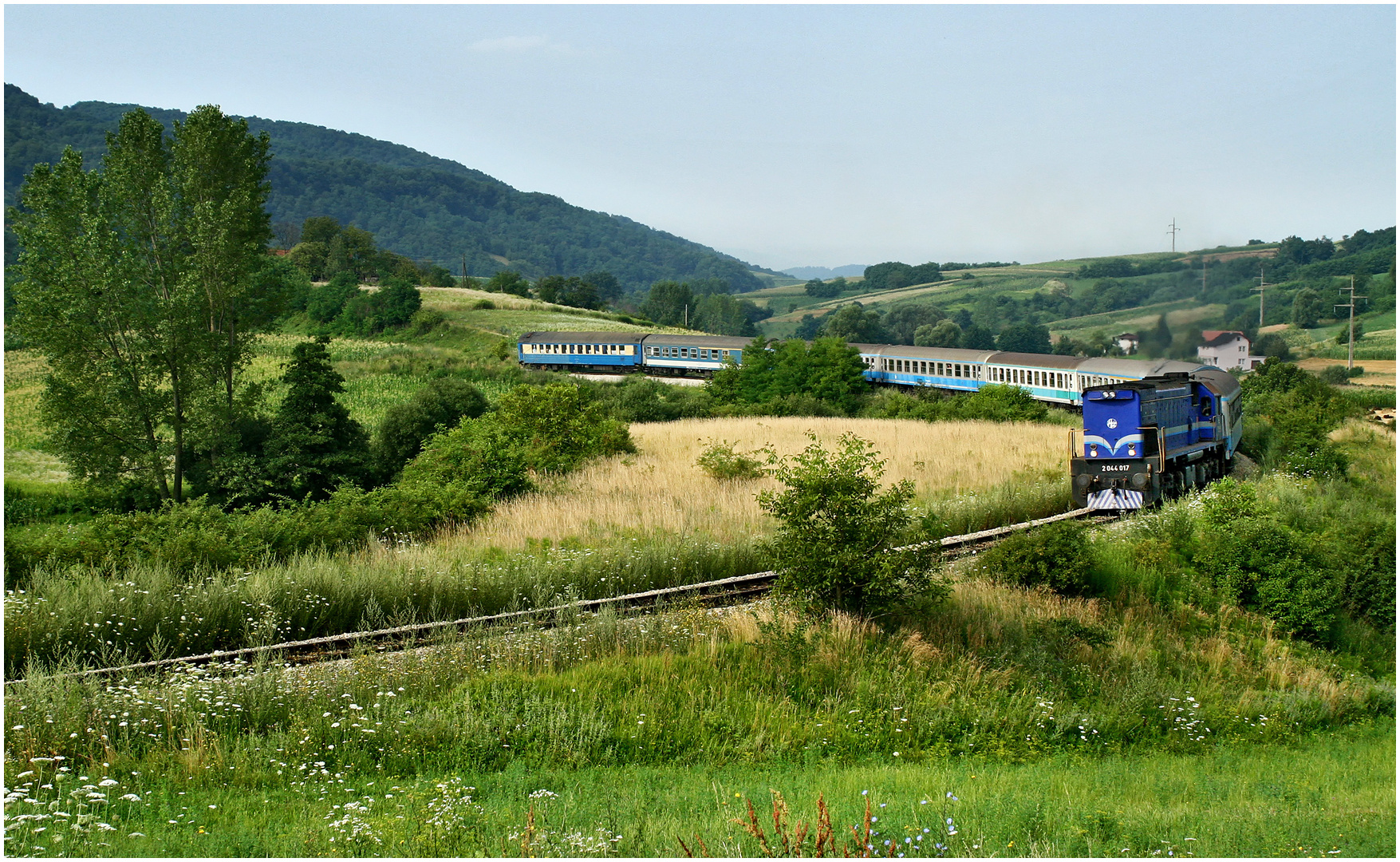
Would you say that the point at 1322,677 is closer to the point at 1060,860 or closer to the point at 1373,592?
the point at 1373,592

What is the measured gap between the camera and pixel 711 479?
19.3 meters

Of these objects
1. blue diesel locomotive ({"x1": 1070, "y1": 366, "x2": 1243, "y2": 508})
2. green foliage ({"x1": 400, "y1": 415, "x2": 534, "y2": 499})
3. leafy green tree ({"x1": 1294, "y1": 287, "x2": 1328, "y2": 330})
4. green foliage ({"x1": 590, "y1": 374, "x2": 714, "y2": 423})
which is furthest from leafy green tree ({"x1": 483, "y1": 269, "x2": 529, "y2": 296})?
blue diesel locomotive ({"x1": 1070, "y1": 366, "x2": 1243, "y2": 508})

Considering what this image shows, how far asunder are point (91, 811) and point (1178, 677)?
32.5 feet

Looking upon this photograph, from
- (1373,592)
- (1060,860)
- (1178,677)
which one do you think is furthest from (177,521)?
(1373,592)

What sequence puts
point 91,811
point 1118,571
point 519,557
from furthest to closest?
1. point 1118,571
2. point 519,557
3. point 91,811

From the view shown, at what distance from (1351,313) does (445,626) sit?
28.9 m

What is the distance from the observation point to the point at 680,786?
20.4ft

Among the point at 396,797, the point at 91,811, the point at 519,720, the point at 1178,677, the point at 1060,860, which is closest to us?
the point at 1060,860

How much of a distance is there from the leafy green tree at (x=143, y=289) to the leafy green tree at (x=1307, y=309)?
24.2 metres

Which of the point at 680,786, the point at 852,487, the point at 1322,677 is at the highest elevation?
the point at 852,487

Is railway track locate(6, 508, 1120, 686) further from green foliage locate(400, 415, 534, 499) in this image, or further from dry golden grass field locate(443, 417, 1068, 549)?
green foliage locate(400, 415, 534, 499)

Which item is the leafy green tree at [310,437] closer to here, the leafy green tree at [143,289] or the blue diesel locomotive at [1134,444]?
the leafy green tree at [143,289]

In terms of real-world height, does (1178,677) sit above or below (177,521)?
below

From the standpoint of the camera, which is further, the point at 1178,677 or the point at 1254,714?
the point at 1178,677
